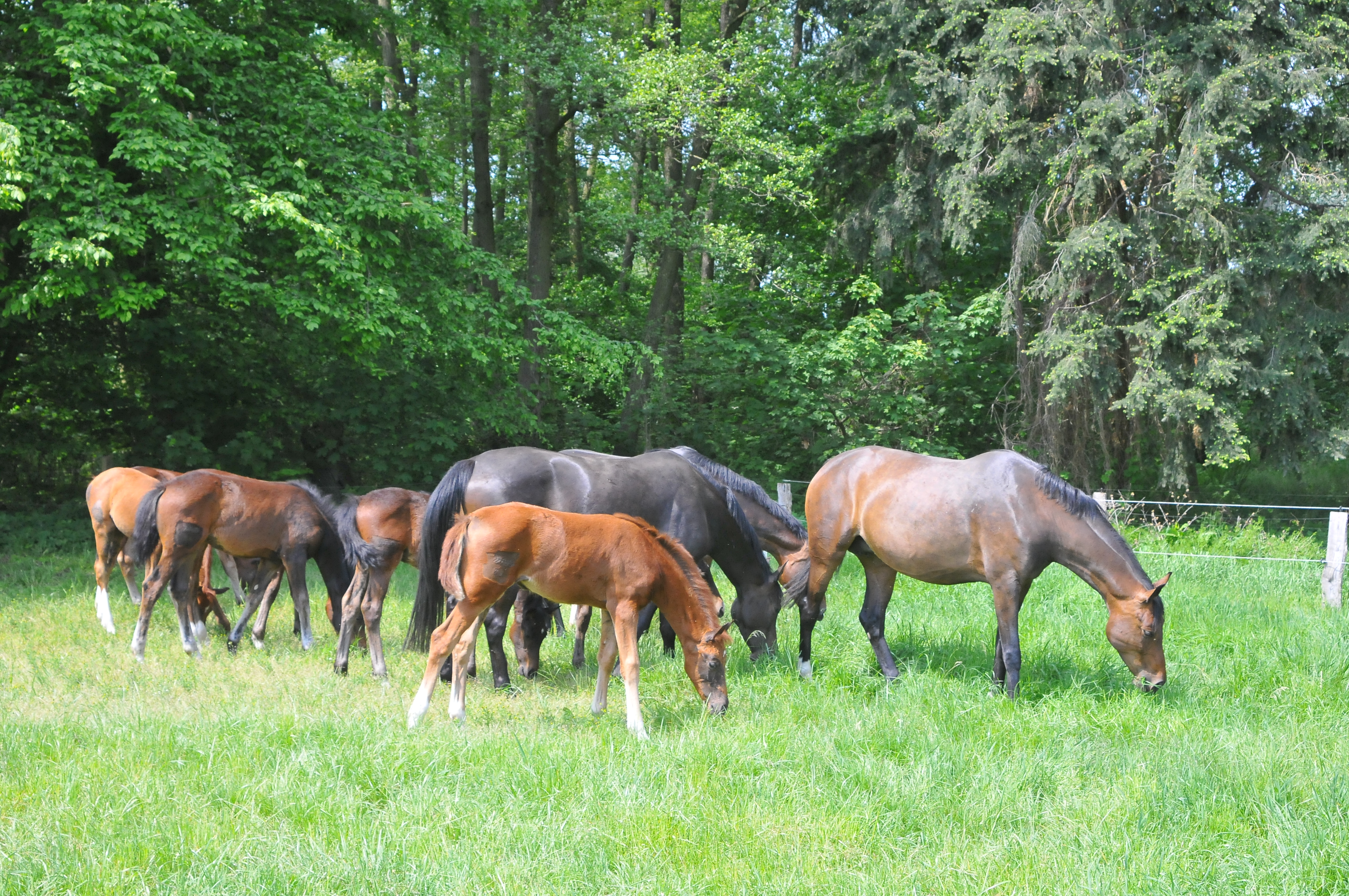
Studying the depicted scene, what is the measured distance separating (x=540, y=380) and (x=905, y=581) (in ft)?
35.2

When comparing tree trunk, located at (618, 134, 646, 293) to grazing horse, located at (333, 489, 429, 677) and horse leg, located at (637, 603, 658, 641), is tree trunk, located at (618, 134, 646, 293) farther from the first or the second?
horse leg, located at (637, 603, 658, 641)

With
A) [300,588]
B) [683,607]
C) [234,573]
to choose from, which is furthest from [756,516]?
[234,573]

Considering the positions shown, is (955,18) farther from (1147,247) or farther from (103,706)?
(103,706)

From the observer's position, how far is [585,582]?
Answer: 20.2 feet


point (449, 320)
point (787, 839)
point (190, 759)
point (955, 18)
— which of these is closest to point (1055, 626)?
point (787, 839)

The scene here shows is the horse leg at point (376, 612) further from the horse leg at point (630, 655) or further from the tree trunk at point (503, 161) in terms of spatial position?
the tree trunk at point (503, 161)

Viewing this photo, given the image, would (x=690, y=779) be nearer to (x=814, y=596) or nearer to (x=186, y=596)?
(x=814, y=596)

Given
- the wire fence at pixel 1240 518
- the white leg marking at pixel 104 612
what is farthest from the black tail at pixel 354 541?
the wire fence at pixel 1240 518

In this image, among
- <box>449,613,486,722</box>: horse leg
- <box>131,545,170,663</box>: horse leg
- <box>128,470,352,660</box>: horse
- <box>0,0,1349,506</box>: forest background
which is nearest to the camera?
<box>449,613,486,722</box>: horse leg

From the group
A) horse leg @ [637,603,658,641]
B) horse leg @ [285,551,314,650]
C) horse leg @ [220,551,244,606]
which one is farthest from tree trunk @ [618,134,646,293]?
horse leg @ [637,603,658,641]

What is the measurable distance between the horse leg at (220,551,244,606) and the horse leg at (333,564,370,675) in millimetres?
2284

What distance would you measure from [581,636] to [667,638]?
795 millimetres

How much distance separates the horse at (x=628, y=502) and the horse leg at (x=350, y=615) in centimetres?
48

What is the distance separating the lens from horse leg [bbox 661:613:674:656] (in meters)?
8.54
